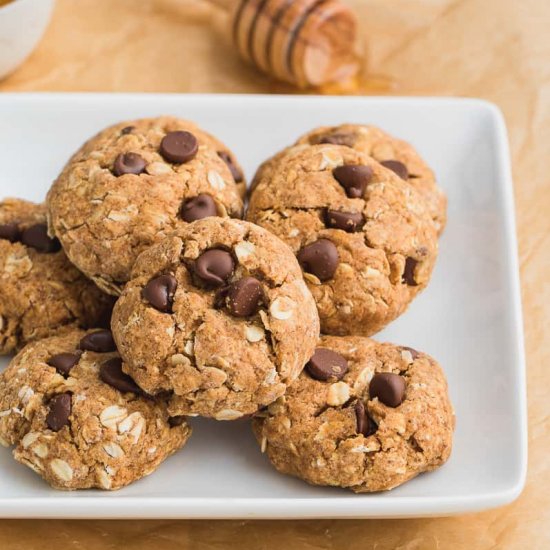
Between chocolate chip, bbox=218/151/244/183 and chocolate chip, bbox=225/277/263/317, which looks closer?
chocolate chip, bbox=225/277/263/317

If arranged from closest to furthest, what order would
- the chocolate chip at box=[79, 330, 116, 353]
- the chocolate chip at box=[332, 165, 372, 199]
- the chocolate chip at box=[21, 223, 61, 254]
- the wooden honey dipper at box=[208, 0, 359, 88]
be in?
the chocolate chip at box=[79, 330, 116, 353], the chocolate chip at box=[332, 165, 372, 199], the chocolate chip at box=[21, 223, 61, 254], the wooden honey dipper at box=[208, 0, 359, 88]

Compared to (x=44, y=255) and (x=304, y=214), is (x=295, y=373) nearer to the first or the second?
(x=304, y=214)

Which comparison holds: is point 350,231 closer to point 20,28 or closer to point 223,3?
point 20,28

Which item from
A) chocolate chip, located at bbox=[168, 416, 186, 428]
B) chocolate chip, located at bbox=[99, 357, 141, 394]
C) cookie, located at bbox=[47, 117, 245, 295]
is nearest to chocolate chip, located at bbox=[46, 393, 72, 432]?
chocolate chip, located at bbox=[99, 357, 141, 394]

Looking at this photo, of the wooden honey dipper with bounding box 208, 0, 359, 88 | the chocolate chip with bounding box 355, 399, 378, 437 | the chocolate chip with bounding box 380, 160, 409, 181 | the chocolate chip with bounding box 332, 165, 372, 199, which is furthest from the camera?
the wooden honey dipper with bounding box 208, 0, 359, 88

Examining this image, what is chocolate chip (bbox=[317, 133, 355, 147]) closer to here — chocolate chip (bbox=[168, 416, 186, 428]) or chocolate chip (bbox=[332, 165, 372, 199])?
chocolate chip (bbox=[332, 165, 372, 199])

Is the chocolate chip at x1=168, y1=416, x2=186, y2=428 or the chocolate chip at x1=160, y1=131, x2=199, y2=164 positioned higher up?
the chocolate chip at x1=160, y1=131, x2=199, y2=164
